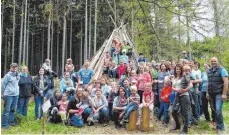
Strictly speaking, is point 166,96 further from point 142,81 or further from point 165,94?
point 142,81

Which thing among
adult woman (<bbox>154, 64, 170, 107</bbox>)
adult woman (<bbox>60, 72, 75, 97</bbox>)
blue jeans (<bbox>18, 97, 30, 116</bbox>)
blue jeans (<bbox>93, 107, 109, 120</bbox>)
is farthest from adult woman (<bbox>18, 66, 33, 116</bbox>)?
adult woman (<bbox>154, 64, 170, 107</bbox>)

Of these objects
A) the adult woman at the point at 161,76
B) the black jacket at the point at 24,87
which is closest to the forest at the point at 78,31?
the adult woman at the point at 161,76

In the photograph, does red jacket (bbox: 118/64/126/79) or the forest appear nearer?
red jacket (bbox: 118/64/126/79)

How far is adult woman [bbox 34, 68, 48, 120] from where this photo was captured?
7.71 meters

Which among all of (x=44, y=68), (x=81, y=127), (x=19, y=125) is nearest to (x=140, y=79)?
(x=81, y=127)

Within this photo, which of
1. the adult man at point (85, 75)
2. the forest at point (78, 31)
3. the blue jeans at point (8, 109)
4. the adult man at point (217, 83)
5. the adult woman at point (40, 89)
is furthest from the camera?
the forest at point (78, 31)

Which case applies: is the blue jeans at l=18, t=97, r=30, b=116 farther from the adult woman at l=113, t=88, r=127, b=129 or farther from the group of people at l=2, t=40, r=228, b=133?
the adult woman at l=113, t=88, r=127, b=129

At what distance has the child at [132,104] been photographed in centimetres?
685

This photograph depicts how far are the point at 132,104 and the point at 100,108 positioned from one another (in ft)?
2.67

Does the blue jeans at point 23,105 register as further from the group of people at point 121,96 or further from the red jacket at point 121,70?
the red jacket at point 121,70

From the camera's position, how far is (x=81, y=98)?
7375 mm

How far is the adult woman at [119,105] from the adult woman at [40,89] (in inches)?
77.5

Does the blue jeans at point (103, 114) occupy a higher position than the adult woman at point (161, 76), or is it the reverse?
the adult woman at point (161, 76)

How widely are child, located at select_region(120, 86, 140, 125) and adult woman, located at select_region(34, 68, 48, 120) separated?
7.29 ft
